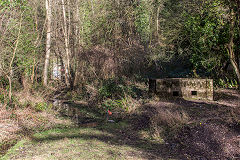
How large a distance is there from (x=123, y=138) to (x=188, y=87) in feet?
16.4

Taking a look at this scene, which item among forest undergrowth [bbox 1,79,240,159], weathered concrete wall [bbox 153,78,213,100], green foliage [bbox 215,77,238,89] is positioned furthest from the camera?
green foliage [bbox 215,77,238,89]

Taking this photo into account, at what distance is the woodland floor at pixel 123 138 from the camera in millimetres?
5238

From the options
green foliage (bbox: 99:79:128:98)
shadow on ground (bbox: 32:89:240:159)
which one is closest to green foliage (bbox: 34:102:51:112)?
shadow on ground (bbox: 32:89:240:159)

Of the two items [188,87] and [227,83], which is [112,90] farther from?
[227,83]

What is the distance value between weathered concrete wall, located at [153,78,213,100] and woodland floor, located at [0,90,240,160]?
1748 millimetres

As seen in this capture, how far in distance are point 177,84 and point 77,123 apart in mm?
4854

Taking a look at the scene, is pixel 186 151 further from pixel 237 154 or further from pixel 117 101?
pixel 117 101

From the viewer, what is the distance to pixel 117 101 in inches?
433

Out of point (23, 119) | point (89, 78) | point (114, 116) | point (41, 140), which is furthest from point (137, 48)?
point (41, 140)

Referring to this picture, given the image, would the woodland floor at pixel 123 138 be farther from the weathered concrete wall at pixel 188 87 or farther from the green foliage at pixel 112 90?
the green foliage at pixel 112 90

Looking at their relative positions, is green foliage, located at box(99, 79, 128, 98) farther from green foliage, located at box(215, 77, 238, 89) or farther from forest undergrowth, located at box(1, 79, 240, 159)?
green foliage, located at box(215, 77, 238, 89)

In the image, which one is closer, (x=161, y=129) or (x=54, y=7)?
(x=161, y=129)

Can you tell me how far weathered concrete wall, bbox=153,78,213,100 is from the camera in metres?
10.5

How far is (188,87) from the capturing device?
1050cm
